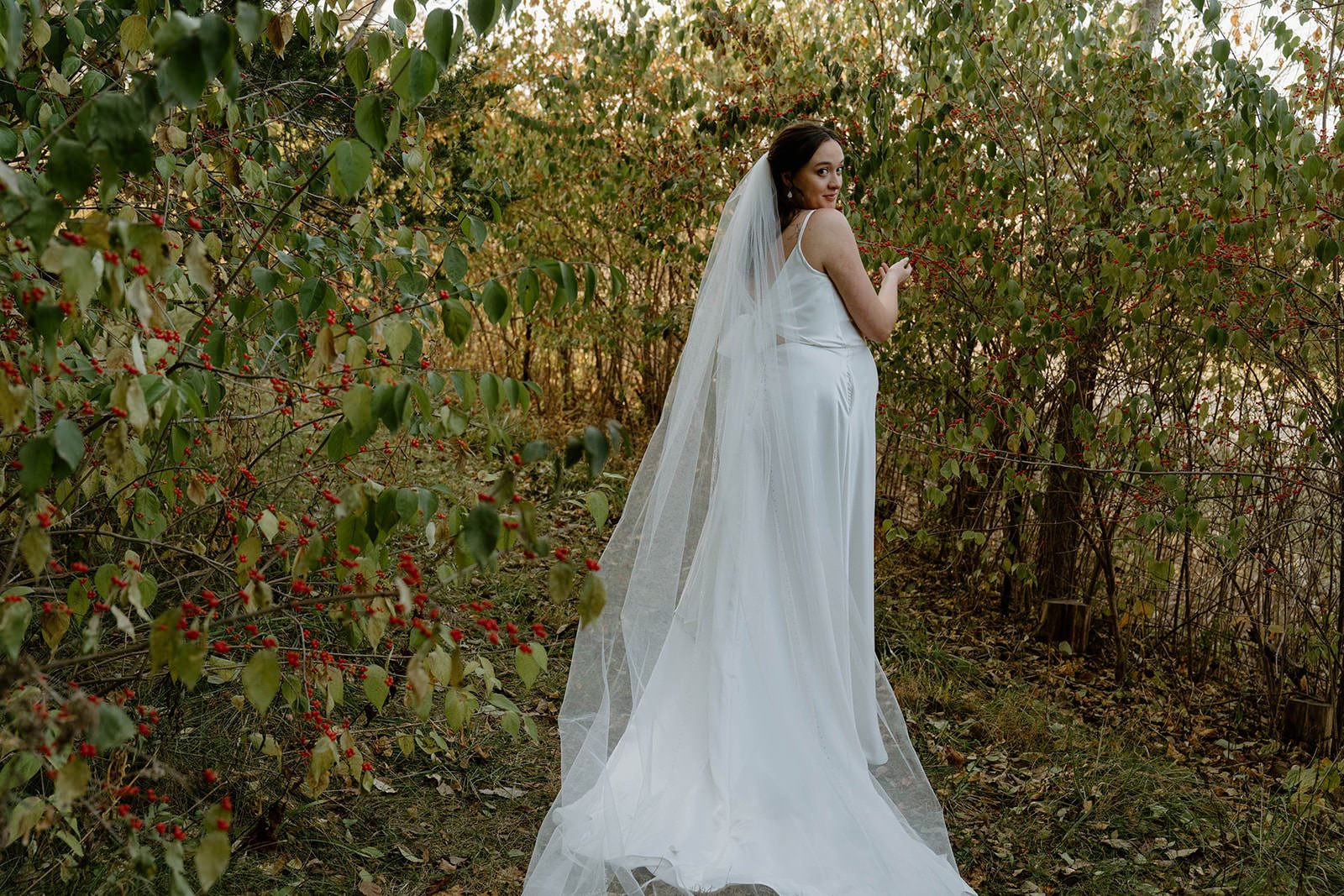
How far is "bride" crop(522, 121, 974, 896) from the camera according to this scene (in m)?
2.74

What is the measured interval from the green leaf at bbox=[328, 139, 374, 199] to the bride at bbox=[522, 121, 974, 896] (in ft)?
5.44

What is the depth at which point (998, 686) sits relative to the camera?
451cm

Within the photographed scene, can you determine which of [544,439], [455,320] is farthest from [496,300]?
[544,439]

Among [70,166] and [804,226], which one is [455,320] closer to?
[70,166]

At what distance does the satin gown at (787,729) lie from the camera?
267 centimetres

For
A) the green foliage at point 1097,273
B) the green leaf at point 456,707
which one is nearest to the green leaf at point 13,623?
the green leaf at point 456,707

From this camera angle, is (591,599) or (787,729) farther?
(787,729)

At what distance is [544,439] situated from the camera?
12.0ft

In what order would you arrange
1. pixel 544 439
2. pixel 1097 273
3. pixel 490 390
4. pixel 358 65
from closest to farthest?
pixel 490 390 → pixel 358 65 → pixel 544 439 → pixel 1097 273

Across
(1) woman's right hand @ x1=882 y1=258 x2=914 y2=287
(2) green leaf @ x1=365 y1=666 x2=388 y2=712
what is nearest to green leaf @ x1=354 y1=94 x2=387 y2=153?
(2) green leaf @ x1=365 y1=666 x2=388 y2=712

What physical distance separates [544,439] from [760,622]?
41.7 inches

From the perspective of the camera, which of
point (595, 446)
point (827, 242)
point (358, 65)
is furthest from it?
point (827, 242)

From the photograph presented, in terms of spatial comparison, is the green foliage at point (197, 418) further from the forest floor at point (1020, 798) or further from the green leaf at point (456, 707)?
the forest floor at point (1020, 798)

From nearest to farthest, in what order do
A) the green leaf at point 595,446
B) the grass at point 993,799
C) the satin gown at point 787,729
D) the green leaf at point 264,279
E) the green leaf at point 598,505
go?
the green leaf at point 595,446 < the green leaf at point 598,505 < the green leaf at point 264,279 < the satin gown at point 787,729 < the grass at point 993,799
